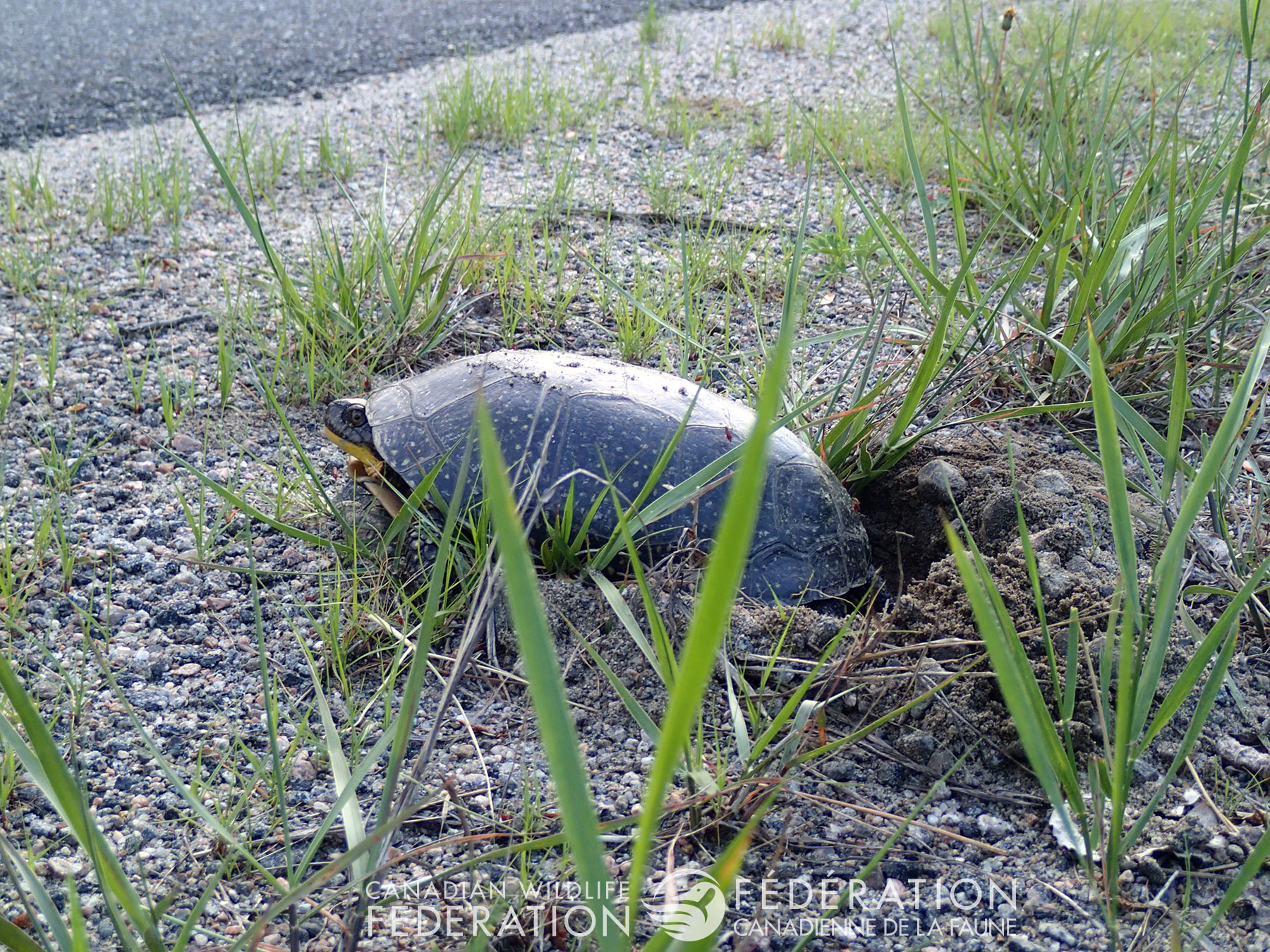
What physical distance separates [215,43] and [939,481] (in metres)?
5.58

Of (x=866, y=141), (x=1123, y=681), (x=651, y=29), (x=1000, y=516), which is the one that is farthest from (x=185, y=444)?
(x=651, y=29)

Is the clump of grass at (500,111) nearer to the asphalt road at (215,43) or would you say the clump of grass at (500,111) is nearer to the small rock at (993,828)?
the asphalt road at (215,43)

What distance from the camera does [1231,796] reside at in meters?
1.37

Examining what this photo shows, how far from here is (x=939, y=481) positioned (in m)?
2.03

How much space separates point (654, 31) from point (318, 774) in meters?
5.23

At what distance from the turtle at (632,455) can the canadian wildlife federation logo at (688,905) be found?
0.72 meters

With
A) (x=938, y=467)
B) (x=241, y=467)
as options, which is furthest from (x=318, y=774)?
(x=938, y=467)

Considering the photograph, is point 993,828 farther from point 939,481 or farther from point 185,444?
point 185,444

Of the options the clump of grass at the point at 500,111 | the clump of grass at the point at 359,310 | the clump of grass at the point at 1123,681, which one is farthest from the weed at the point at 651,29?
the clump of grass at the point at 1123,681

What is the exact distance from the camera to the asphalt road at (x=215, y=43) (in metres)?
4.65

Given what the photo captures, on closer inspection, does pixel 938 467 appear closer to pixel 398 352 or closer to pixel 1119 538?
pixel 1119 538

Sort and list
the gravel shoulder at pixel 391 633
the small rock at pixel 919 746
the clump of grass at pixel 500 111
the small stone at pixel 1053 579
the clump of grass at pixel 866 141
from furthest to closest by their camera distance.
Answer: the clump of grass at pixel 500 111, the clump of grass at pixel 866 141, the small stone at pixel 1053 579, the small rock at pixel 919 746, the gravel shoulder at pixel 391 633

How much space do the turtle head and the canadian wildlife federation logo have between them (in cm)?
130

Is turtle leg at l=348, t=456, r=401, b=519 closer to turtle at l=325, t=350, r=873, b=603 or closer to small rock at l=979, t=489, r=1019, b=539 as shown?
turtle at l=325, t=350, r=873, b=603
